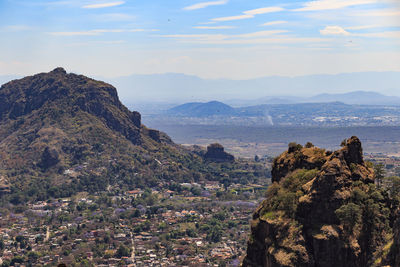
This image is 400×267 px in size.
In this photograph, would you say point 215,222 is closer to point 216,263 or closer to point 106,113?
point 216,263

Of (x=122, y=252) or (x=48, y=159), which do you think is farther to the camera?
(x=48, y=159)

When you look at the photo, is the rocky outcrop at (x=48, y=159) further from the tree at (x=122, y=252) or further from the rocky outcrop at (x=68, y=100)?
the tree at (x=122, y=252)

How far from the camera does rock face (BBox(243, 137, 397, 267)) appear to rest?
3512 centimetres

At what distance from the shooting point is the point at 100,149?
16938 centimetres

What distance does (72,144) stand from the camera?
166m

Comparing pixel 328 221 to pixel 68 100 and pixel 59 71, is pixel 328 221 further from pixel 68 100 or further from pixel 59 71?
pixel 59 71

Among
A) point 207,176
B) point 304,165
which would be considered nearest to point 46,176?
point 207,176

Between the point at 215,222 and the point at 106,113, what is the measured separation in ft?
248

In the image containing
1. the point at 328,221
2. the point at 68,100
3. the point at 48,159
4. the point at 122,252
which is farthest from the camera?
the point at 68,100

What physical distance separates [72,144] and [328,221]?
138 metres

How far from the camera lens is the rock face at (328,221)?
3512 centimetres

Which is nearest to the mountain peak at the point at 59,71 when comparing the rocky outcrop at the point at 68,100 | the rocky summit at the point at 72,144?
the rocky outcrop at the point at 68,100

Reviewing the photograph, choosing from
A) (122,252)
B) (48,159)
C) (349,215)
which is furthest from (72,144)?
(349,215)

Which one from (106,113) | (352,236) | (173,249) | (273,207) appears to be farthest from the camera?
(106,113)
